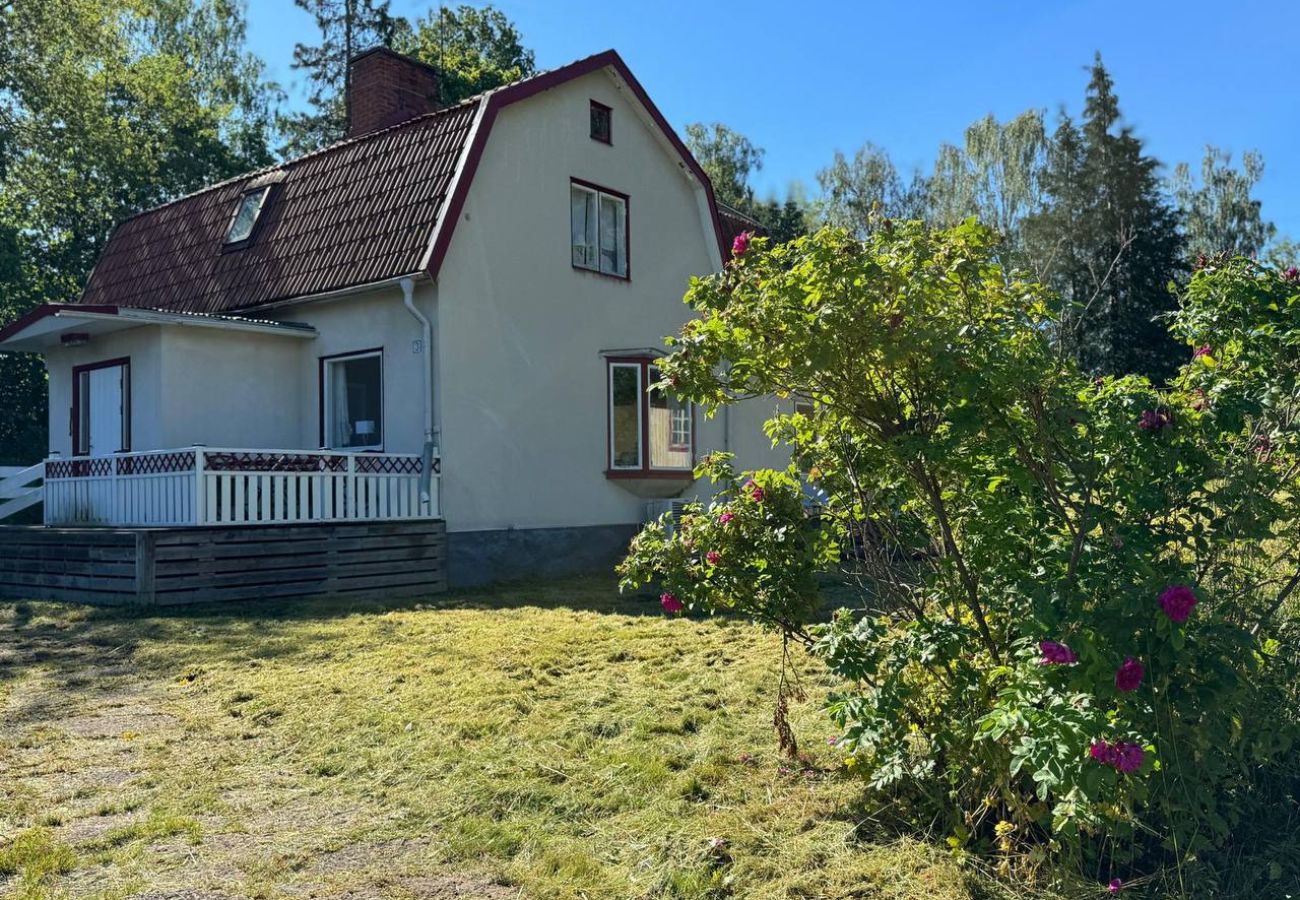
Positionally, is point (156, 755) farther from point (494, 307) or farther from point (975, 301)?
point (494, 307)

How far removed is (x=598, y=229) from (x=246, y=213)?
5515mm

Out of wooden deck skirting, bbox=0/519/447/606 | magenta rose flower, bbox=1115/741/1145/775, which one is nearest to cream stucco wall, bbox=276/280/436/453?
wooden deck skirting, bbox=0/519/447/606

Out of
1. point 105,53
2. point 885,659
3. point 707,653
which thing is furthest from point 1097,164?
point 885,659

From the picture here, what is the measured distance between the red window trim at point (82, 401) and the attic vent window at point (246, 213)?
261cm

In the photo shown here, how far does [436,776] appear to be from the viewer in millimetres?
4730

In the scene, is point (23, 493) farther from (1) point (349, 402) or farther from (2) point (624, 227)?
(2) point (624, 227)

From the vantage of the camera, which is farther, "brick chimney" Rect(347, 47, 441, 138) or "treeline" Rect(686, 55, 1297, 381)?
"treeline" Rect(686, 55, 1297, 381)

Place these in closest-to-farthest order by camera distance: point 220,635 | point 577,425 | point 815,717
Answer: point 815,717 → point 220,635 → point 577,425

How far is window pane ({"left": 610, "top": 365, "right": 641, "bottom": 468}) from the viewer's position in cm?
1440

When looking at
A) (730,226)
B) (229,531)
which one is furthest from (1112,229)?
(229,531)

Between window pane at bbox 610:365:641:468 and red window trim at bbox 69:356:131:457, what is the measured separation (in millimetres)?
6423

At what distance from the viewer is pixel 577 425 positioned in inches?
549

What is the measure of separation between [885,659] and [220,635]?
647 centimetres

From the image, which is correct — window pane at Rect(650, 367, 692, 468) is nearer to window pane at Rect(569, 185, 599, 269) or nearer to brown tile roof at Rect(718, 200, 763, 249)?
window pane at Rect(569, 185, 599, 269)
